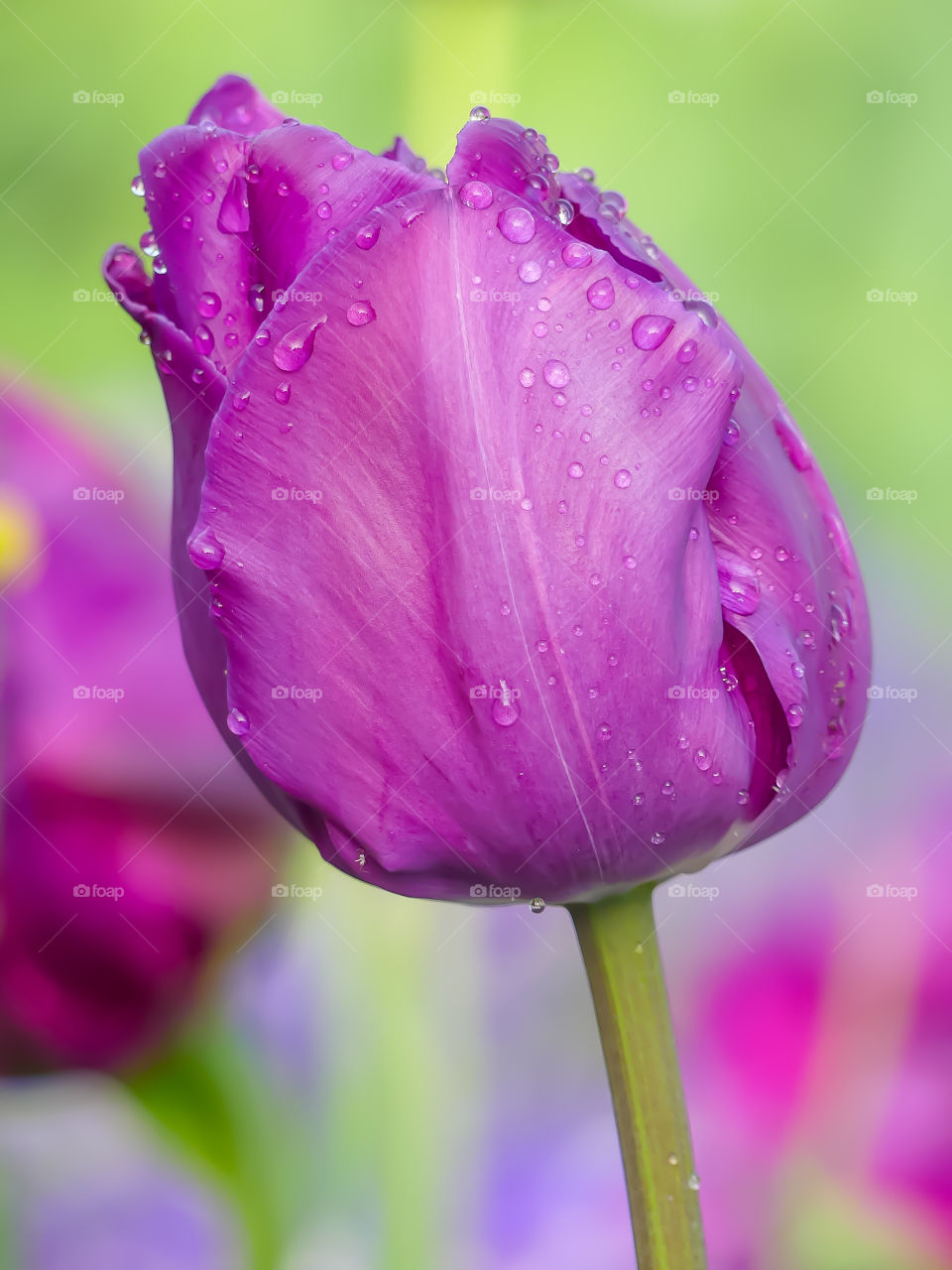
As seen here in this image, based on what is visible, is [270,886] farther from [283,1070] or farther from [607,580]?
[607,580]

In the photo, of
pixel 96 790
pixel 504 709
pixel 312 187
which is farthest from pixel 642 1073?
pixel 96 790

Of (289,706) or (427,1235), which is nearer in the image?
(289,706)

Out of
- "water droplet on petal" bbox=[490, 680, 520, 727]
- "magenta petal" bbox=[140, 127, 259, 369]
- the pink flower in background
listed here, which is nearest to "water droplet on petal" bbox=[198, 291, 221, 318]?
"magenta petal" bbox=[140, 127, 259, 369]

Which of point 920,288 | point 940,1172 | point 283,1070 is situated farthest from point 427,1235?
point 920,288

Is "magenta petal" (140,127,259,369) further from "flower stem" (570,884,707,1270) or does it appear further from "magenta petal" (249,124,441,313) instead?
"flower stem" (570,884,707,1270)

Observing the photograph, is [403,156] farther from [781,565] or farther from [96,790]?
[96,790]

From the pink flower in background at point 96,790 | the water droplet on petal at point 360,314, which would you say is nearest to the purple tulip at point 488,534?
the water droplet on petal at point 360,314

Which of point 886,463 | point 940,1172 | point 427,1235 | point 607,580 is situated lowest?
point 427,1235
